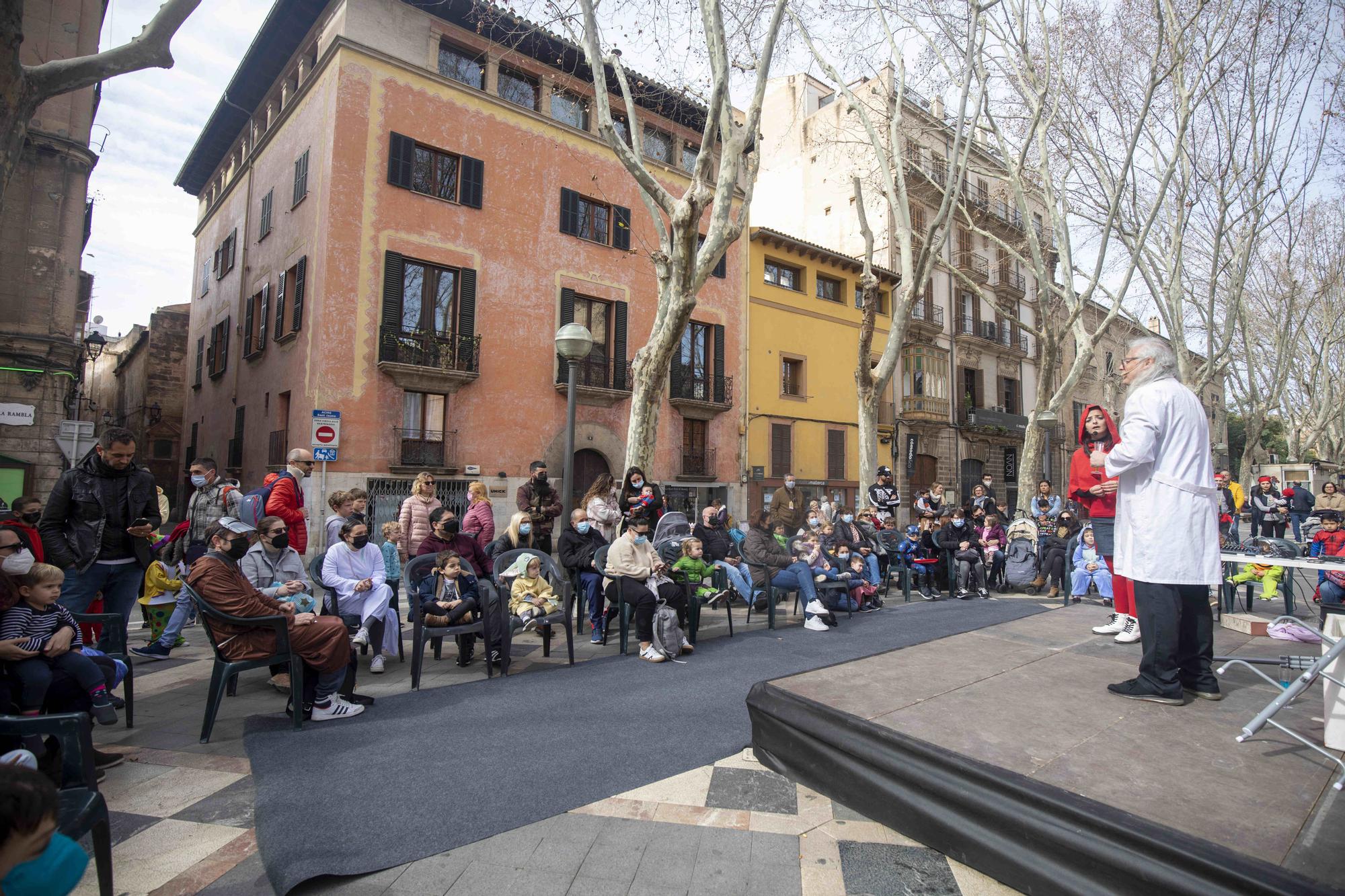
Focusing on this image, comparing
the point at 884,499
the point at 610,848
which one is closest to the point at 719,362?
the point at 884,499

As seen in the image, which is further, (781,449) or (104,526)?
(781,449)

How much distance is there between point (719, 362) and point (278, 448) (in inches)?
448

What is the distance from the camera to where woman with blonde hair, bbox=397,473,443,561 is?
698 cm

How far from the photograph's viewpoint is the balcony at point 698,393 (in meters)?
18.9

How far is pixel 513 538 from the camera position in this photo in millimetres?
6672

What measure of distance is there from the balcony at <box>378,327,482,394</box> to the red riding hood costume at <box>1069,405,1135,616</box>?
12.5 metres

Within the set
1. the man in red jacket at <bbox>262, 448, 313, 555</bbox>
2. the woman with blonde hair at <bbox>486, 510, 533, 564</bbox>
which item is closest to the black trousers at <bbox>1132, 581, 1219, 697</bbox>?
the woman with blonde hair at <bbox>486, 510, 533, 564</bbox>

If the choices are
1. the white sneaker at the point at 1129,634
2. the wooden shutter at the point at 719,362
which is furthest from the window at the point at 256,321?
the white sneaker at the point at 1129,634

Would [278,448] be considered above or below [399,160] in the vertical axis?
below

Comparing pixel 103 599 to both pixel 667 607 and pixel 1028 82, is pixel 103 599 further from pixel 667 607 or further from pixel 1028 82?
pixel 1028 82

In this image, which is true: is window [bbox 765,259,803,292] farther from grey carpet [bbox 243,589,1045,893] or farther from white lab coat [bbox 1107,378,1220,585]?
white lab coat [bbox 1107,378,1220,585]

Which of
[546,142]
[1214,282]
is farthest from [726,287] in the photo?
[1214,282]

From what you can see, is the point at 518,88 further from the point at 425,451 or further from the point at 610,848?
the point at 610,848

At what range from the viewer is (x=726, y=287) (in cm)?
2025
